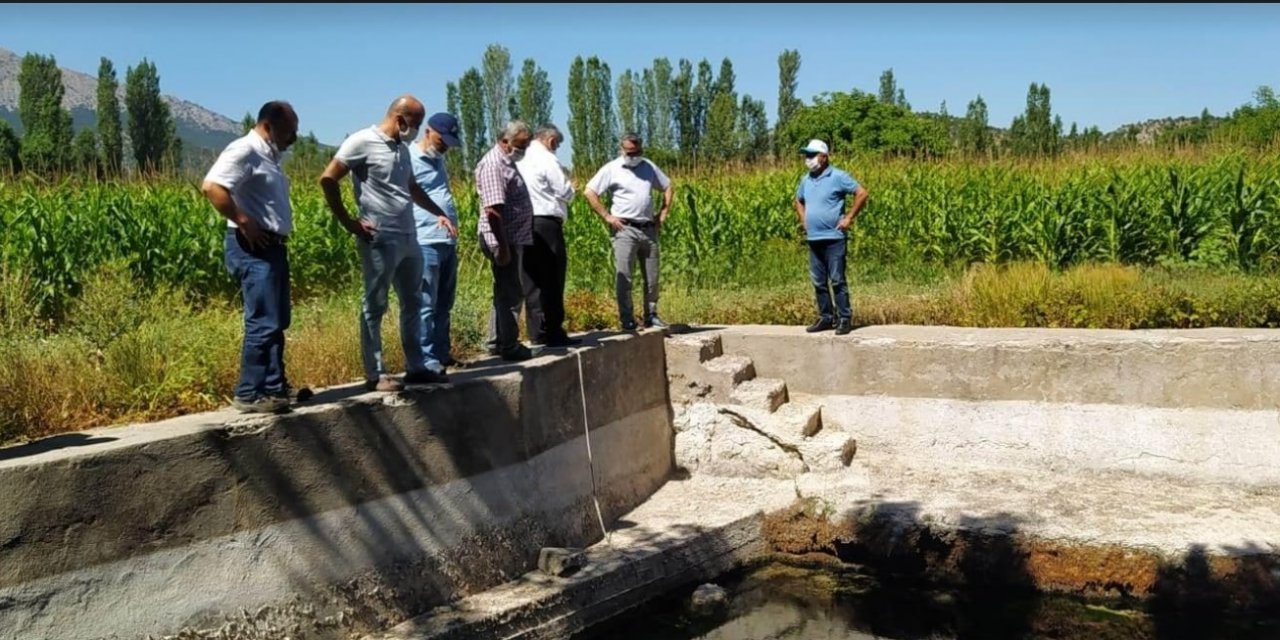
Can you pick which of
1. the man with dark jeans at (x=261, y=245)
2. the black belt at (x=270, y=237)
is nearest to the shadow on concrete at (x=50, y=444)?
the man with dark jeans at (x=261, y=245)

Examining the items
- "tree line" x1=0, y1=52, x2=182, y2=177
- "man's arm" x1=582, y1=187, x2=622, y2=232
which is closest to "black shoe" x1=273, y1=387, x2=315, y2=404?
"man's arm" x1=582, y1=187, x2=622, y2=232

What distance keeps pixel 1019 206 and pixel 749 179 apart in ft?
13.5

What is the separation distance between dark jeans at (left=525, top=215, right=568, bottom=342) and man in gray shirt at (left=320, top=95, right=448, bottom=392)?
1583 millimetres

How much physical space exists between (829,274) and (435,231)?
11.2 feet

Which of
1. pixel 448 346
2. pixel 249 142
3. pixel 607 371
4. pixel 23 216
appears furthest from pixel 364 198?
pixel 23 216

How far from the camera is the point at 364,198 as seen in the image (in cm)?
589

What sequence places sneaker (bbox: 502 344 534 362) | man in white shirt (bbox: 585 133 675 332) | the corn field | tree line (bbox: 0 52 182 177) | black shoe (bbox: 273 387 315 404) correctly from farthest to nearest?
tree line (bbox: 0 52 182 177), the corn field, man in white shirt (bbox: 585 133 675 332), sneaker (bbox: 502 344 534 362), black shoe (bbox: 273 387 315 404)

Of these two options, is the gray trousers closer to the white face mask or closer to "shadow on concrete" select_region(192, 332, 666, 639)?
"shadow on concrete" select_region(192, 332, 666, 639)

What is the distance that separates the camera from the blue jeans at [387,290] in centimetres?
598

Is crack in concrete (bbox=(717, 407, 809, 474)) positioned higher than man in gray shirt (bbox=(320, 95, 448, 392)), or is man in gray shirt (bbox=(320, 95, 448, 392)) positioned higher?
man in gray shirt (bbox=(320, 95, 448, 392))

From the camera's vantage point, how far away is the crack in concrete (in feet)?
28.0

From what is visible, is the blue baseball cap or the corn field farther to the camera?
the corn field

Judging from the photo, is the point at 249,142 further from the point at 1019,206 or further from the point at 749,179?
the point at 749,179

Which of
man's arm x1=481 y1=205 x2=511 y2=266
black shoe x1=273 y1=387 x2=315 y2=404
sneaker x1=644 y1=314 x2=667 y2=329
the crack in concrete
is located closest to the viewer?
Result: black shoe x1=273 y1=387 x2=315 y2=404
